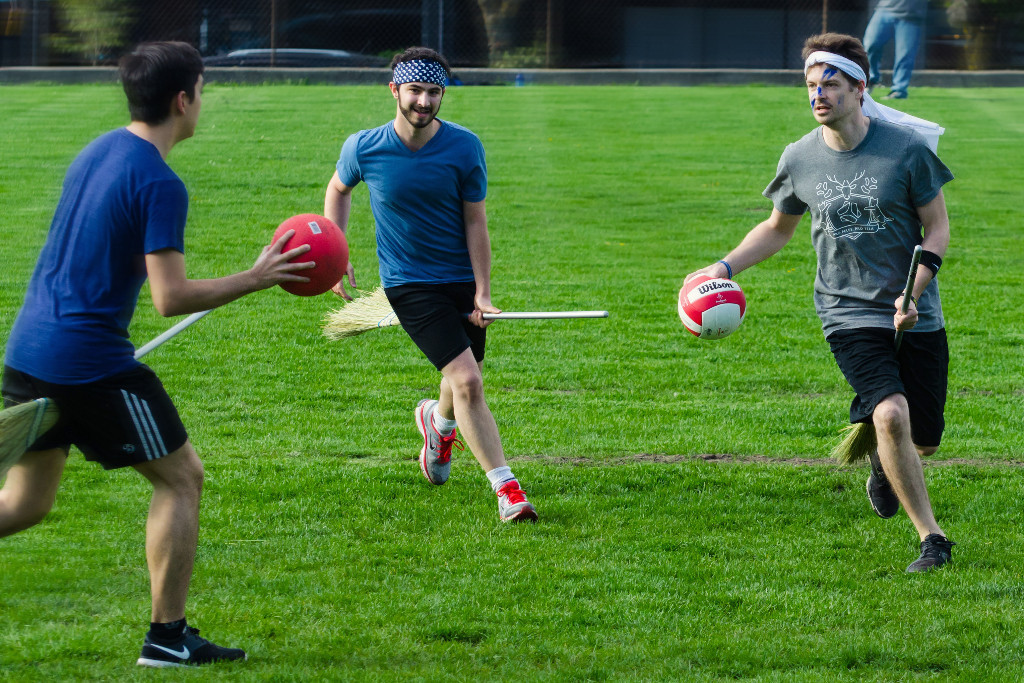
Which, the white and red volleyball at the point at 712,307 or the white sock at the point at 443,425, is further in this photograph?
the white sock at the point at 443,425

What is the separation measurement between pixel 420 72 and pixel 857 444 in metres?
2.72

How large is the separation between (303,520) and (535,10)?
19401 mm

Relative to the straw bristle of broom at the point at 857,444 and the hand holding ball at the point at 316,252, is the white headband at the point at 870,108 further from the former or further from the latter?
the hand holding ball at the point at 316,252

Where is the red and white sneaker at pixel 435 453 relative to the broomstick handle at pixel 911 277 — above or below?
below

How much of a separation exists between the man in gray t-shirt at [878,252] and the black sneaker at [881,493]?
263 millimetres

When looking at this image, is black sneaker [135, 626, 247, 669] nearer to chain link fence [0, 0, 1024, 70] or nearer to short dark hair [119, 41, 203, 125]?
short dark hair [119, 41, 203, 125]

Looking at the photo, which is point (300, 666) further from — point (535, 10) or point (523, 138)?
point (535, 10)

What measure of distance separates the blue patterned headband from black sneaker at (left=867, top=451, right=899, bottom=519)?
2.69 meters

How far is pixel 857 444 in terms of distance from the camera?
6.14m

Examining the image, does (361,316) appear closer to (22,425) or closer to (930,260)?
(930,260)

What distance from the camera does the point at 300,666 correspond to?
4.39 m

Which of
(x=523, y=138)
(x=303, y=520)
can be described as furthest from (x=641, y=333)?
(x=523, y=138)

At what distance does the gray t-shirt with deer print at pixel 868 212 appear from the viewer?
5352 millimetres

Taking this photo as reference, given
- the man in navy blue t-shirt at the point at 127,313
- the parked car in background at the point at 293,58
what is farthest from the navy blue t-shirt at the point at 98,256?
the parked car in background at the point at 293,58
